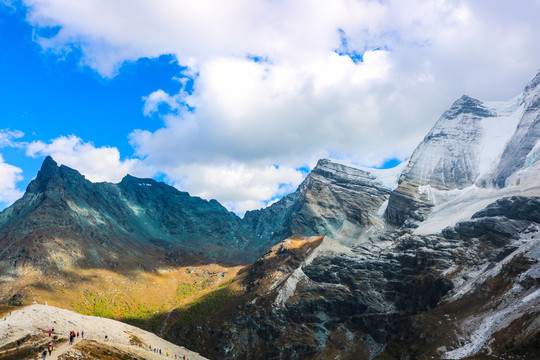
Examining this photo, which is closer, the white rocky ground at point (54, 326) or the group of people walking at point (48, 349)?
the group of people walking at point (48, 349)

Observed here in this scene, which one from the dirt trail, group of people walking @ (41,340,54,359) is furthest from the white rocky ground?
group of people walking @ (41,340,54,359)

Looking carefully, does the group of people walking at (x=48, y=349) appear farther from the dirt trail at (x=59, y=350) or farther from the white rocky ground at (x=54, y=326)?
the white rocky ground at (x=54, y=326)

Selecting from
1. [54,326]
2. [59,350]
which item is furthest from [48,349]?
[54,326]

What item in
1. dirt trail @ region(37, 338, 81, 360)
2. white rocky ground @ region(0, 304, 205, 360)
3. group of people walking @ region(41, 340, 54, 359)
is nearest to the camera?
group of people walking @ region(41, 340, 54, 359)

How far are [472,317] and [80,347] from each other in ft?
486

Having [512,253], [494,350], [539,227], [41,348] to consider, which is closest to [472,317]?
[494,350]

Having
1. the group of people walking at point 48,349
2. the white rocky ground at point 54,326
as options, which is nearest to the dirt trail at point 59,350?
the white rocky ground at point 54,326

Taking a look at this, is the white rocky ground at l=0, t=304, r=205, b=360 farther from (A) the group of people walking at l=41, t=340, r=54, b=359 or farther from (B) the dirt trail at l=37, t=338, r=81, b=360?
(A) the group of people walking at l=41, t=340, r=54, b=359

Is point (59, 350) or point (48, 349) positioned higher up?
point (48, 349)

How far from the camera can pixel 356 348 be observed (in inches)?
7451

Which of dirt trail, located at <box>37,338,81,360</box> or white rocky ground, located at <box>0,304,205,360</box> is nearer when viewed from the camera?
dirt trail, located at <box>37,338,81,360</box>

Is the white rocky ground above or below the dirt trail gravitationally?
above

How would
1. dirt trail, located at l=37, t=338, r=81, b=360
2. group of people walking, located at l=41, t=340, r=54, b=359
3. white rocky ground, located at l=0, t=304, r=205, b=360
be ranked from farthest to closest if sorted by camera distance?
white rocky ground, located at l=0, t=304, r=205, b=360 → dirt trail, located at l=37, t=338, r=81, b=360 → group of people walking, located at l=41, t=340, r=54, b=359

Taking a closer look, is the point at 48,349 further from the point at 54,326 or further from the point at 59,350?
the point at 54,326
